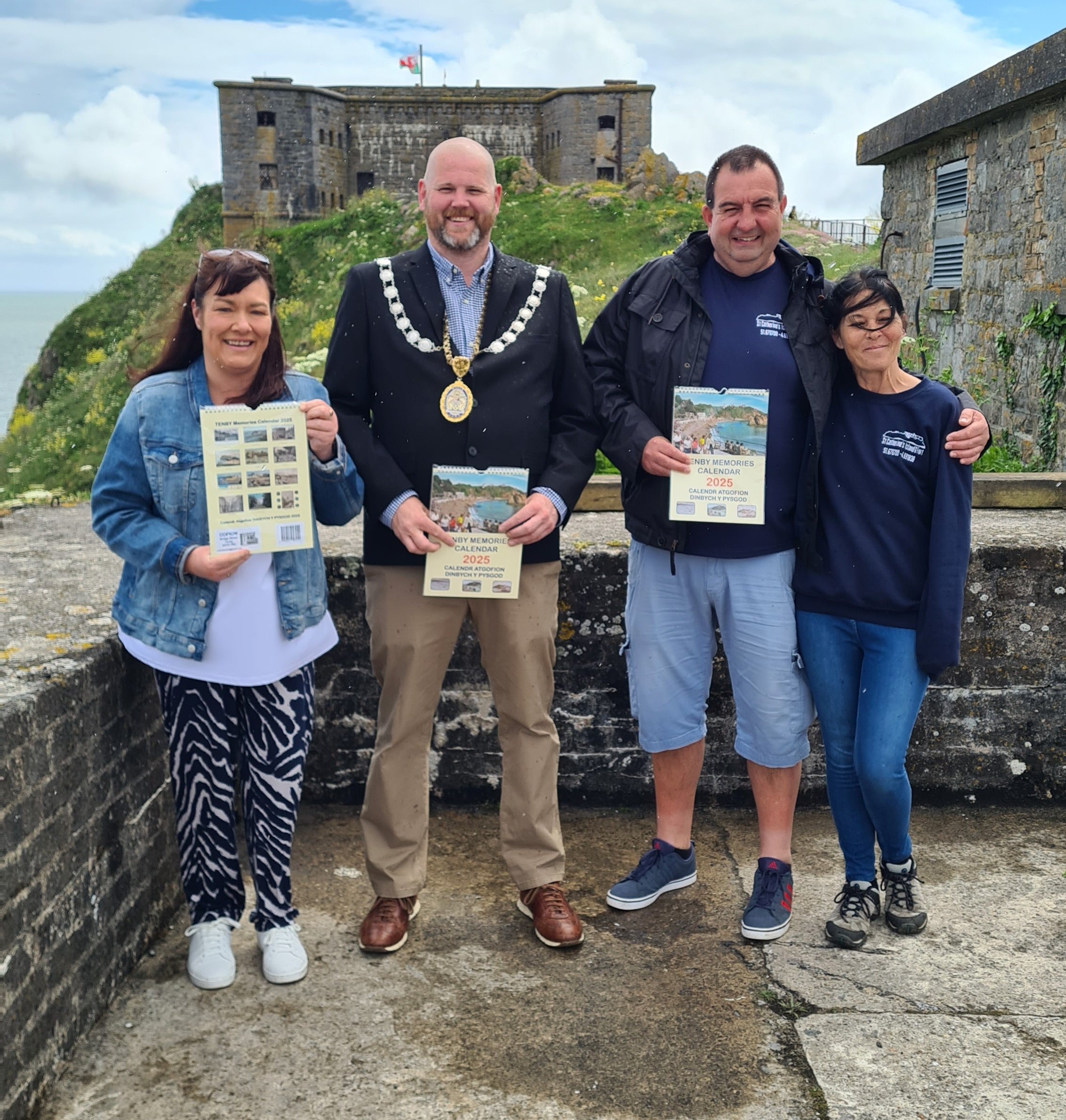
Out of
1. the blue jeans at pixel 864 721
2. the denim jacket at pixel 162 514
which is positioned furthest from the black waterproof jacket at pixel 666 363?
the denim jacket at pixel 162 514

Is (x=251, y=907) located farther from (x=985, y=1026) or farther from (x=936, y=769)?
(x=936, y=769)

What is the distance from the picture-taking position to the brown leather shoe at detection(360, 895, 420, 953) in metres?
2.98

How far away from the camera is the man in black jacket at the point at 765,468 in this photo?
2.97 m

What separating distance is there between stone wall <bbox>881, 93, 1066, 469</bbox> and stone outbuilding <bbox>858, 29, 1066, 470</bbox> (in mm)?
12

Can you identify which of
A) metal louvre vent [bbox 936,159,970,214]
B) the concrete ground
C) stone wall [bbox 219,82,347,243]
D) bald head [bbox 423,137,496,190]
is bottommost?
the concrete ground

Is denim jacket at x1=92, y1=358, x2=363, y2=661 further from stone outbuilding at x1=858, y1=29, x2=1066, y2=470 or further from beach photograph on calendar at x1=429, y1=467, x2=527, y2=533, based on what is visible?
stone outbuilding at x1=858, y1=29, x2=1066, y2=470

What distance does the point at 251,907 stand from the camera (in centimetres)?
321

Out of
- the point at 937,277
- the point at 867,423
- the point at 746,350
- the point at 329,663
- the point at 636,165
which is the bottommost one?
the point at 329,663

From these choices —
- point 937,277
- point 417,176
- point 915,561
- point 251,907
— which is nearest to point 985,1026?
point 915,561

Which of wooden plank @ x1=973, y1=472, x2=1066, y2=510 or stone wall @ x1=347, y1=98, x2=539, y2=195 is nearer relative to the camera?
wooden plank @ x1=973, y1=472, x2=1066, y2=510

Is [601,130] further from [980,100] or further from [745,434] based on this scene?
[745,434]

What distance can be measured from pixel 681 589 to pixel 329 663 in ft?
4.32

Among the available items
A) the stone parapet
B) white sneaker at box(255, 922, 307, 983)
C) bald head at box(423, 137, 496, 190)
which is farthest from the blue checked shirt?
the stone parapet

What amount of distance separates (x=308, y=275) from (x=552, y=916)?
34.2 m
